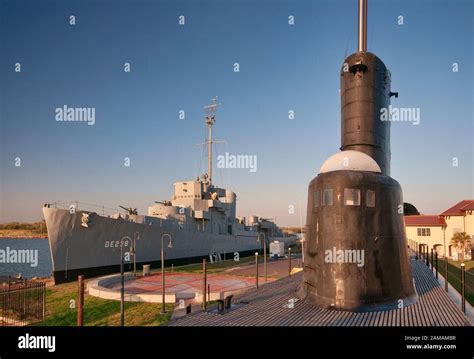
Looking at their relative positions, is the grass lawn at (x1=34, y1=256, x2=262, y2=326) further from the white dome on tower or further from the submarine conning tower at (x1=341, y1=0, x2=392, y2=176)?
the submarine conning tower at (x1=341, y1=0, x2=392, y2=176)

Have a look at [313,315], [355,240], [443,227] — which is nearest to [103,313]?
[313,315]

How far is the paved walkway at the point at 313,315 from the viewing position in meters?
10.1

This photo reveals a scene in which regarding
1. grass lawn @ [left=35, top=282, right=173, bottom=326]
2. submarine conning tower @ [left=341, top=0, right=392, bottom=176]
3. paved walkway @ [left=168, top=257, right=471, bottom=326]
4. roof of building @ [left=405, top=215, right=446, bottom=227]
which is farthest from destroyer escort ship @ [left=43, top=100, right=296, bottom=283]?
roof of building @ [left=405, top=215, right=446, bottom=227]

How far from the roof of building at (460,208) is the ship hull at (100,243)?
3452 centimetres

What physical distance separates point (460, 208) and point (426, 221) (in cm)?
457

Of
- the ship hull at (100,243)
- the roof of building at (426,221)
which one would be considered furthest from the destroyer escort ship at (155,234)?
the roof of building at (426,221)

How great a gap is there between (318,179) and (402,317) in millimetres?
5201

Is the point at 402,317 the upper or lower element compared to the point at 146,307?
upper

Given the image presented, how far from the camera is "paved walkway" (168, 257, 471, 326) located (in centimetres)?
1010

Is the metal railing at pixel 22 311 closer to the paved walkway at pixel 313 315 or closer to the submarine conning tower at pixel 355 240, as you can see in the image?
the paved walkway at pixel 313 315

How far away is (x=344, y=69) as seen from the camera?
53.0ft

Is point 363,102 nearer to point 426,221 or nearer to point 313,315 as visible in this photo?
point 313,315
